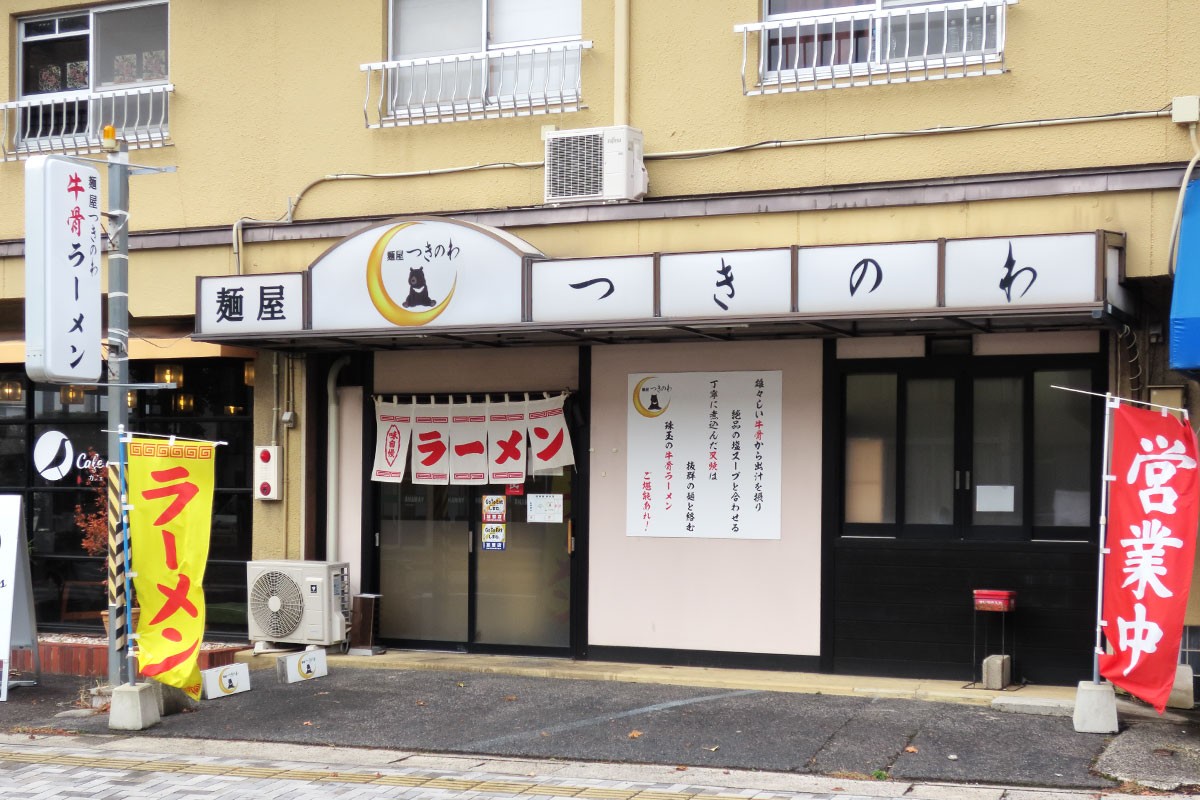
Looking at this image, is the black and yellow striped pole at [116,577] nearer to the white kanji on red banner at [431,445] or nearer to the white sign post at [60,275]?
the white sign post at [60,275]

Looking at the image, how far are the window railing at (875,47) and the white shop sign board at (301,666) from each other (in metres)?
6.39

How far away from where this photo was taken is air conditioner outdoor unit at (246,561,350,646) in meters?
13.5

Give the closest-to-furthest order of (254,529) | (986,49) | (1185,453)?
(1185,453)
(986,49)
(254,529)

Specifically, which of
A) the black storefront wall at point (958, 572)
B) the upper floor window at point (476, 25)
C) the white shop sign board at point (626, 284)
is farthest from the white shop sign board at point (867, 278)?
the upper floor window at point (476, 25)

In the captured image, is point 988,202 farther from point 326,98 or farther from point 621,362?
point 326,98

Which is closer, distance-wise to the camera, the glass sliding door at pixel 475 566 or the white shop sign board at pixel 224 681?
the white shop sign board at pixel 224 681

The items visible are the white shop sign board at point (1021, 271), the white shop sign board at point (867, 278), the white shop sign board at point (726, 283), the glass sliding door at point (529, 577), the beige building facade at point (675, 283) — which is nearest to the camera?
the white shop sign board at point (1021, 271)

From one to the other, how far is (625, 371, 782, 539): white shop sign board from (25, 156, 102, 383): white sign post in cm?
483

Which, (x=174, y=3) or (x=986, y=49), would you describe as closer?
(x=986, y=49)

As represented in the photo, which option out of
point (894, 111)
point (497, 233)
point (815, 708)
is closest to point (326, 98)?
point (497, 233)

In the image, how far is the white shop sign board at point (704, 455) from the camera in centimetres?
1252

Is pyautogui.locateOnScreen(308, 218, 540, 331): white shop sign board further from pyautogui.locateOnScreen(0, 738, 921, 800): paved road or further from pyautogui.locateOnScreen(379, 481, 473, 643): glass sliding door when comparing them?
pyautogui.locateOnScreen(0, 738, 921, 800): paved road

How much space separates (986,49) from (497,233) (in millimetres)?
4354

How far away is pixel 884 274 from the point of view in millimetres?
10578
